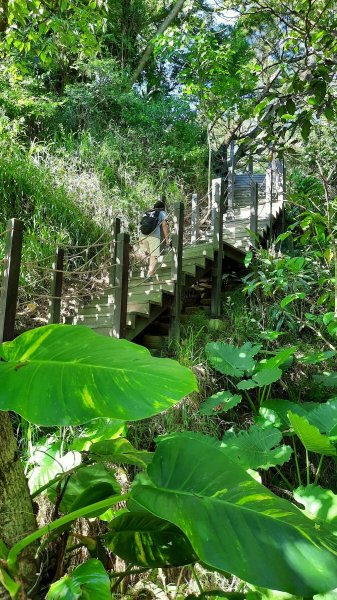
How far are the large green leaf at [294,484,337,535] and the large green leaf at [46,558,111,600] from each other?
3.61ft

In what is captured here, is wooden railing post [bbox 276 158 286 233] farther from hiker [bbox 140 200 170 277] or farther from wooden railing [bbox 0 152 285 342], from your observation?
hiker [bbox 140 200 170 277]

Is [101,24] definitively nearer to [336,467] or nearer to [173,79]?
[336,467]

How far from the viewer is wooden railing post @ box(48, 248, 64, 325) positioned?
3.92 m

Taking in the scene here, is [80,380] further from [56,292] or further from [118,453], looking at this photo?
[56,292]

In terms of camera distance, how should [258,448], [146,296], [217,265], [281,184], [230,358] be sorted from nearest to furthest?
[258,448]
[230,358]
[146,296]
[217,265]
[281,184]

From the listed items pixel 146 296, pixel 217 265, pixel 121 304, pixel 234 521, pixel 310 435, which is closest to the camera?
pixel 234 521

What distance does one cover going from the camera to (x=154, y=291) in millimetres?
4207

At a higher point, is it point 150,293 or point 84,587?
point 150,293

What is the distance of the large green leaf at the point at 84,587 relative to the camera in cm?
82

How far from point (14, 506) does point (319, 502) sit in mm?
1323

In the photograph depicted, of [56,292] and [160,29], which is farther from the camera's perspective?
[160,29]

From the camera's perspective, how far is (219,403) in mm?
3223

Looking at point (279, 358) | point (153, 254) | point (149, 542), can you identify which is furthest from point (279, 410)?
point (153, 254)

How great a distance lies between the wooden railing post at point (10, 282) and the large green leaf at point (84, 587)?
2.05 metres
